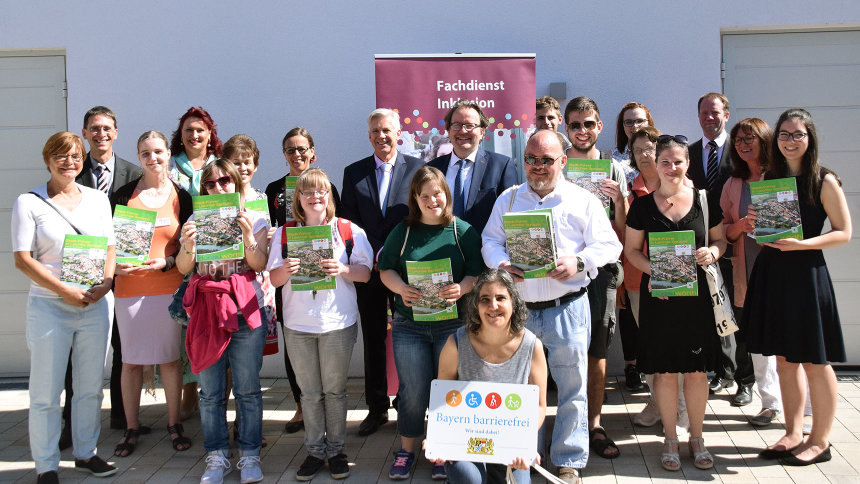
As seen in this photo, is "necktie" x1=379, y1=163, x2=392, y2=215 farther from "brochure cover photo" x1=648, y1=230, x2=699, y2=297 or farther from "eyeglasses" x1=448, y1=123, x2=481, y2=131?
"brochure cover photo" x1=648, y1=230, x2=699, y2=297

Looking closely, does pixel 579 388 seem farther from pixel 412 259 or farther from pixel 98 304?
pixel 98 304

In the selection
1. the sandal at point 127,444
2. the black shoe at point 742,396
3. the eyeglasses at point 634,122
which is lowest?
the sandal at point 127,444

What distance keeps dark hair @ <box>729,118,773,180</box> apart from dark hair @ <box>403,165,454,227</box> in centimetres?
213

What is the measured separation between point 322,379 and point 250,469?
0.70 meters

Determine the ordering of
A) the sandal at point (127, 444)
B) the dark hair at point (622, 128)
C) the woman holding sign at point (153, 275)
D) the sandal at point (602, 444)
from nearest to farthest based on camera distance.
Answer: the sandal at point (602, 444) → the woman holding sign at point (153, 275) → the sandal at point (127, 444) → the dark hair at point (622, 128)

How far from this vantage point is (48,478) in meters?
4.32

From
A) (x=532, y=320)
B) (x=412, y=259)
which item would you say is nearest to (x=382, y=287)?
(x=412, y=259)

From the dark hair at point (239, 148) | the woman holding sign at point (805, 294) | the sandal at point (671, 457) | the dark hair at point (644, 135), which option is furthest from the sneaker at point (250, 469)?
the dark hair at point (644, 135)

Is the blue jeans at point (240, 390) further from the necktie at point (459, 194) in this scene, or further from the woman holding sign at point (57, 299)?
→ the necktie at point (459, 194)

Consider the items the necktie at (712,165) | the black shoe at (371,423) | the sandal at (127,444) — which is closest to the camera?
the sandal at (127,444)

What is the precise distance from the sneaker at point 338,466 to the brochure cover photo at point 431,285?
1.04 m

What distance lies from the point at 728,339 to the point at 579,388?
201 cm

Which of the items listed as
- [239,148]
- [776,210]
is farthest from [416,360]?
[776,210]

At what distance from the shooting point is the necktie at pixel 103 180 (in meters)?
5.18
